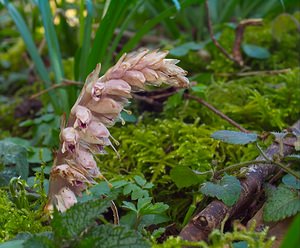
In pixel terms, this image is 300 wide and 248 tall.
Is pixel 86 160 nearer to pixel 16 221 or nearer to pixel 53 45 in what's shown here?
pixel 16 221

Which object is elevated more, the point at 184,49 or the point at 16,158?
the point at 16,158

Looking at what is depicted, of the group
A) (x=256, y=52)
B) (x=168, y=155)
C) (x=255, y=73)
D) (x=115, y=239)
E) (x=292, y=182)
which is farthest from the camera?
(x=256, y=52)

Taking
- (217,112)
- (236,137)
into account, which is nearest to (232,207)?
(236,137)

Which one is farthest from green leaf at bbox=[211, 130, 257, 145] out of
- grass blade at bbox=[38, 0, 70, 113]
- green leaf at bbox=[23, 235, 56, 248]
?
grass blade at bbox=[38, 0, 70, 113]

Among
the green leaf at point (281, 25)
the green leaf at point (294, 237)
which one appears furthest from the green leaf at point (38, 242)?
the green leaf at point (281, 25)

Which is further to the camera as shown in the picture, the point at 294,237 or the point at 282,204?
the point at 282,204

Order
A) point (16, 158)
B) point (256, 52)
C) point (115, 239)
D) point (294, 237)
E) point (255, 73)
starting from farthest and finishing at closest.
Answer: point (256, 52), point (255, 73), point (16, 158), point (115, 239), point (294, 237)

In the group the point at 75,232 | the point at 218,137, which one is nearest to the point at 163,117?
the point at 218,137
